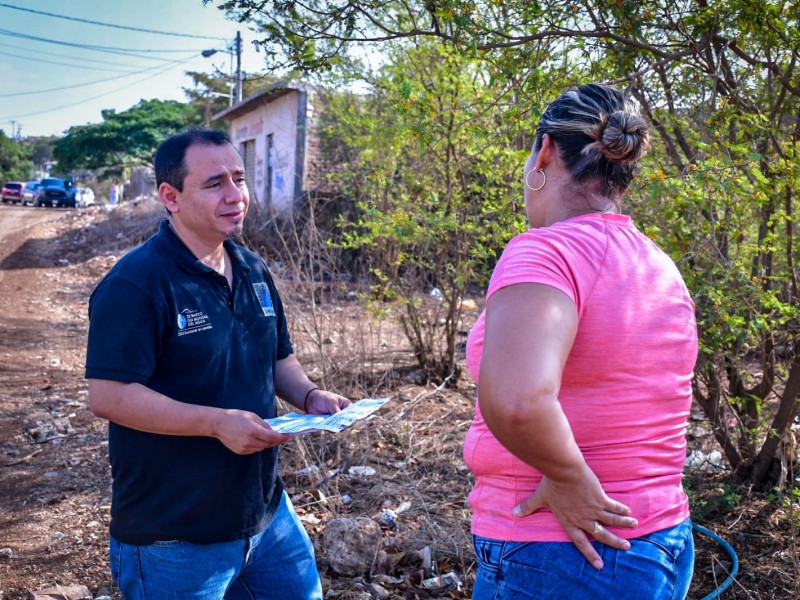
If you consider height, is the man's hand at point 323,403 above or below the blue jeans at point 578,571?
above

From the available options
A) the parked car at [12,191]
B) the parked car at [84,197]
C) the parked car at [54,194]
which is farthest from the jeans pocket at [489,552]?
the parked car at [12,191]

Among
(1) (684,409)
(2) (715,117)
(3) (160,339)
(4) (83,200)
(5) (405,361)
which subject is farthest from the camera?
(4) (83,200)

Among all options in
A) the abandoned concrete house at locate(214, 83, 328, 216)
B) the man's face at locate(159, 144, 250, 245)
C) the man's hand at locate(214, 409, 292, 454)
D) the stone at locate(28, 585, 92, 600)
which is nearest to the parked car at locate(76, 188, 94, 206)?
the abandoned concrete house at locate(214, 83, 328, 216)

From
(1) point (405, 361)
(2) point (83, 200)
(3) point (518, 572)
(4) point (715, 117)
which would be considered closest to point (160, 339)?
(3) point (518, 572)

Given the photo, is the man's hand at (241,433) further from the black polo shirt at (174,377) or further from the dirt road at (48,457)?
the dirt road at (48,457)

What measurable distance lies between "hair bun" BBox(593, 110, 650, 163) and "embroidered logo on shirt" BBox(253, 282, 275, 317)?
1204 mm

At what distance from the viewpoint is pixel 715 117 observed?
11.1ft

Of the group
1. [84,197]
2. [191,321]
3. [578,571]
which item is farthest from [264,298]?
[84,197]

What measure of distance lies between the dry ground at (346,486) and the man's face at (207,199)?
2.05 meters

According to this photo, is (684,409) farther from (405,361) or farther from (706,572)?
(405,361)

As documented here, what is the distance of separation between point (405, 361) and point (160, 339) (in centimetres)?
569

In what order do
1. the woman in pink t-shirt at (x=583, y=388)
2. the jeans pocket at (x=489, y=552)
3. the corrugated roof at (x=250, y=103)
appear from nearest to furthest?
1. the woman in pink t-shirt at (x=583, y=388)
2. the jeans pocket at (x=489, y=552)
3. the corrugated roof at (x=250, y=103)

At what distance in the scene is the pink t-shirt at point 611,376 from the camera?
141 cm

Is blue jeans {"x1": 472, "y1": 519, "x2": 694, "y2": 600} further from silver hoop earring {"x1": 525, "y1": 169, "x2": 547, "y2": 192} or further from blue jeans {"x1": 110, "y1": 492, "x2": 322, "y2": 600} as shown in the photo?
blue jeans {"x1": 110, "y1": 492, "x2": 322, "y2": 600}
